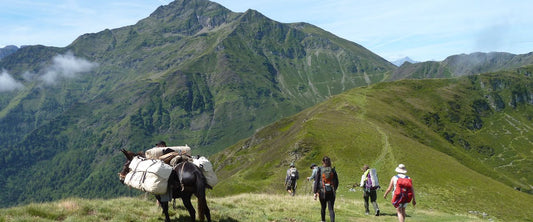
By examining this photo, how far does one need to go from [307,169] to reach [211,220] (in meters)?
53.2

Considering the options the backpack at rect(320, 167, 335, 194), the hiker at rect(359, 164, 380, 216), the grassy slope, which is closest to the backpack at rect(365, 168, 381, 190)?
the hiker at rect(359, 164, 380, 216)

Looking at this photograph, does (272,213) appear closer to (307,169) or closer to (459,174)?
(307,169)

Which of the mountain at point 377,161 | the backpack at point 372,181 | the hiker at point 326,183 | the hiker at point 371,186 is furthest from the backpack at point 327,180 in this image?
the mountain at point 377,161

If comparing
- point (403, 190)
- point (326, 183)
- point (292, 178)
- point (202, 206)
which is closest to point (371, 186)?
point (326, 183)

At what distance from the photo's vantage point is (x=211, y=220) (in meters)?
15.3

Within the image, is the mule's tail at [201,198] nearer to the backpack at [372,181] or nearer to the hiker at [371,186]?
the hiker at [371,186]

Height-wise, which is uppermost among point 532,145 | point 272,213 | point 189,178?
point 189,178

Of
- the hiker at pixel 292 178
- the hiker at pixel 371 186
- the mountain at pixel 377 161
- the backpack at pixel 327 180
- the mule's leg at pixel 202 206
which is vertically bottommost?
the mountain at pixel 377 161

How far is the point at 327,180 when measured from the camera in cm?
1550

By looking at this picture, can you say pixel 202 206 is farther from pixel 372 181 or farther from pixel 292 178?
pixel 292 178

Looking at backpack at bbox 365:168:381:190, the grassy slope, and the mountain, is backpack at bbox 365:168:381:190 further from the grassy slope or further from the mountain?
the mountain

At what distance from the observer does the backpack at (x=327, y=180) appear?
50.9ft

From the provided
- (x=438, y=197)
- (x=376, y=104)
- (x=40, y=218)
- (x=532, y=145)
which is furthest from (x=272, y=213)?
(x=532, y=145)

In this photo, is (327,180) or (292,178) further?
(292,178)
